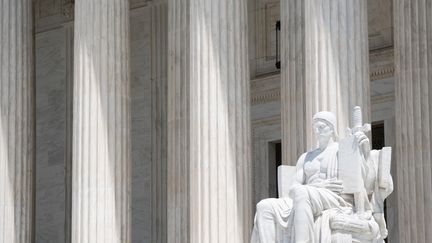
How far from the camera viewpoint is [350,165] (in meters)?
26.5

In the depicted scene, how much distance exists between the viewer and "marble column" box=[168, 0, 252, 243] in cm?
3312

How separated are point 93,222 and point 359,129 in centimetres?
1098

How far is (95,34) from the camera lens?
119 feet

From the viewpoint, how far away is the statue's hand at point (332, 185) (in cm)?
2678

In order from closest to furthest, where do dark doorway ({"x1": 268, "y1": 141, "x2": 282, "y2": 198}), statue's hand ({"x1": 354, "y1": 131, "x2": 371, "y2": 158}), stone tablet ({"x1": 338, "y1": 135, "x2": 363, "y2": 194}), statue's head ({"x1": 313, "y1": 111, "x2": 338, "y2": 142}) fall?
statue's hand ({"x1": 354, "y1": 131, "x2": 371, "y2": 158}) < stone tablet ({"x1": 338, "y1": 135, "x2": 363, "y2": 194}) < statue's head ({"x1": 313, "y1": 111, "x2": 338, "y2": 142}) < dark doorway ({"x1": 268, "y1": 141, "x2": 282, "y2": 198})

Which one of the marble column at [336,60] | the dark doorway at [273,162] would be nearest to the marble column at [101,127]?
the marble column at [336,60]

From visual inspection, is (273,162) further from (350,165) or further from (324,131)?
(350,165)

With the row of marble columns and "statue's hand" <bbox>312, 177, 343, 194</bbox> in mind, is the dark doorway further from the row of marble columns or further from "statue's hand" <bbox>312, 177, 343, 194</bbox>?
"statue's hand" <bbox>312, 177, 343, 194</bbox>

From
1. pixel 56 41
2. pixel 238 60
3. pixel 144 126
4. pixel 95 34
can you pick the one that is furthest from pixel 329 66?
pixel 56 41

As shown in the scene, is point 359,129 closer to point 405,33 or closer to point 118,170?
point 405,33

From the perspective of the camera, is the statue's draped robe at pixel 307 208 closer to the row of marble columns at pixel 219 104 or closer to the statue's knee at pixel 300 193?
the statue's knee at pixel 300 193

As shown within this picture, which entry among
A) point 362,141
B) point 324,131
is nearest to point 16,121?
point 324,131

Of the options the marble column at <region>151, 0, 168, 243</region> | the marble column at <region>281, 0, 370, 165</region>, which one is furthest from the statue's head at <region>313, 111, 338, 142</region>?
the marble column at <region>151, 0, 168, 243</region>

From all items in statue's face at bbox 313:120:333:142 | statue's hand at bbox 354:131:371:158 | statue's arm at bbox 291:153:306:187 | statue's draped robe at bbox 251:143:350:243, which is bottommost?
statue's draped robe at bbox 251:143:350:243
